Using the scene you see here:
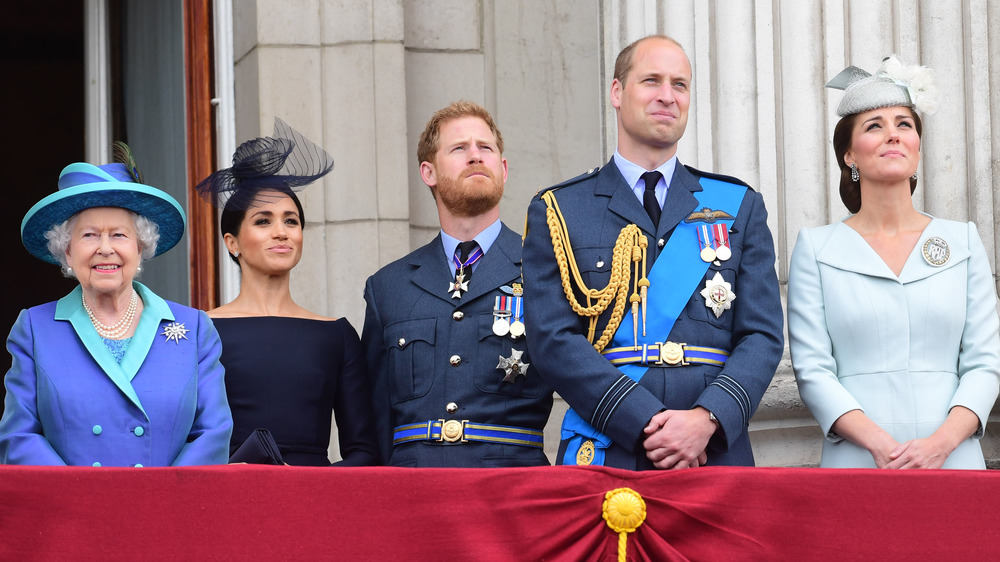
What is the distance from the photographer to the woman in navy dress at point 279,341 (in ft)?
12.9

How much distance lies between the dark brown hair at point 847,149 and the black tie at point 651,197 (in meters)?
0.58

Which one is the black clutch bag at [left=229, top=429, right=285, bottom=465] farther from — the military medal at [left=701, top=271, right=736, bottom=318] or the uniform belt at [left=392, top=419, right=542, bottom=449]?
the military medal at [left=701, top=271, right=736, bottom=318]

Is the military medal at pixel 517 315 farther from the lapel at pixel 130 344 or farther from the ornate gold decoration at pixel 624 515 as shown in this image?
the ornate gold decoration at pixel 624 515

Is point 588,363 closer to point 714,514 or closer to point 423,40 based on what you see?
point 714,514

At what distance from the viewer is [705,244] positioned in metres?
3.49

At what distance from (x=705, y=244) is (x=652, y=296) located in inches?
7.9

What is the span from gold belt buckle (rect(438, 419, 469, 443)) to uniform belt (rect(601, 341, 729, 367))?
0.62 meters

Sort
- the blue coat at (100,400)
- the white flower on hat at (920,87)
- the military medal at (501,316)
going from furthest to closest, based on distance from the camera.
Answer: the military medal at (501,316), the white flower on hat at (920,87), the blue coat at (100,400)

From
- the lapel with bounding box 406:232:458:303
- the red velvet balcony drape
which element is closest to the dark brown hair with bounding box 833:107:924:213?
the lapel with bounding box 406:232:458:303

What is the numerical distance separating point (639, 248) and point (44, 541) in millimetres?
1578

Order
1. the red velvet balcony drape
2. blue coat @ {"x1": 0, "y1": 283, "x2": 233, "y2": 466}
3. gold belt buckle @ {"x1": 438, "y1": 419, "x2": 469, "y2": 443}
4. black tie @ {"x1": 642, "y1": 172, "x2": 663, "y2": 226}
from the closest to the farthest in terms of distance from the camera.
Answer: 1. the red velvet balcony drape
2. blue coat @ {"x1": 0, "y1": 283, "x2": 233, "y2": 466}
3. black tie @ {"x1": 642, "y1": 172, "x2": 663, "y2": 226}
4. gold belt buckle @ {"x1": 438, "y1": 419, "x2": 469, "y2": 443}

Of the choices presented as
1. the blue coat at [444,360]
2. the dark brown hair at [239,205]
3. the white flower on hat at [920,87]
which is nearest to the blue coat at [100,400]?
the blue coat at [444,360]

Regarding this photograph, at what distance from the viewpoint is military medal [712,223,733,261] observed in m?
3.47

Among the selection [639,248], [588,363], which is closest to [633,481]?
[588,363]
